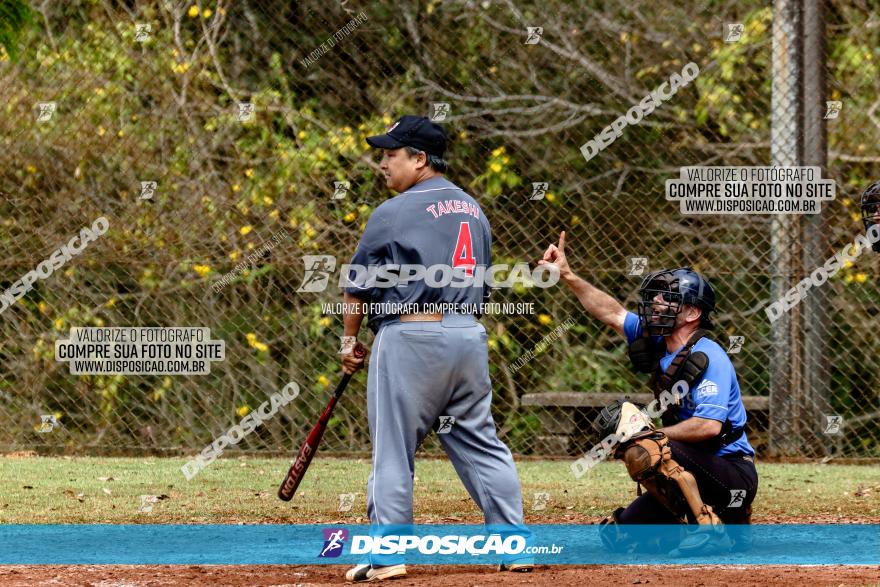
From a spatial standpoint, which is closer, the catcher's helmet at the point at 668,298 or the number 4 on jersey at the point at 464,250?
the number 4 on jersey at the point at 464,250

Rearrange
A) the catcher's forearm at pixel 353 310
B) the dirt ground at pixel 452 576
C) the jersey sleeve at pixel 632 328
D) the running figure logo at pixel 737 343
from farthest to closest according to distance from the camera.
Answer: the running figure logo at pixel 737 343 → the jersey sleeve at pixel 632 328 → the catcher's forearm at pixel 353 310 → the dirt ground at pixel 452 576

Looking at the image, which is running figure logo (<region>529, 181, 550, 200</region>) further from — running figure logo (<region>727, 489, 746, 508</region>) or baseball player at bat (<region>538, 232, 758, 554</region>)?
running figure logo (<region>727, 489, 746, 508</region>)

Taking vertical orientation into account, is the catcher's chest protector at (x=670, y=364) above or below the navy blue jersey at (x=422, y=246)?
below

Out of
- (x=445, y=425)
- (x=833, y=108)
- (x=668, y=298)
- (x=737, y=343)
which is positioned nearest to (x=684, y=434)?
(x=668, y=298)

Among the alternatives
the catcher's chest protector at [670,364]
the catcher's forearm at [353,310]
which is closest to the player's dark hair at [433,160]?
the catcher's forearm at [353,310]

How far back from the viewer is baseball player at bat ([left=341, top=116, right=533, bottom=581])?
489 centimetres

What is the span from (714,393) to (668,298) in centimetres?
48

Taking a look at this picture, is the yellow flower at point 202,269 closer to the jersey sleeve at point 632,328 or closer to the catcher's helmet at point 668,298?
the jersey sleeve at point 632,328

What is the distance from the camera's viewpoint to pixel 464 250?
497 centimetres

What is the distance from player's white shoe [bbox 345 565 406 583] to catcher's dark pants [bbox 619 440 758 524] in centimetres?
122

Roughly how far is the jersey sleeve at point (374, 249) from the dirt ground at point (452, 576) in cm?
115

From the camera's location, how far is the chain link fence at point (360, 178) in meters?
9.32

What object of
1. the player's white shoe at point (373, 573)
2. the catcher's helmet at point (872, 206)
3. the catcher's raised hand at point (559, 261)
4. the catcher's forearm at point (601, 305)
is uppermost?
the catcher's helmet at point (872, 206)

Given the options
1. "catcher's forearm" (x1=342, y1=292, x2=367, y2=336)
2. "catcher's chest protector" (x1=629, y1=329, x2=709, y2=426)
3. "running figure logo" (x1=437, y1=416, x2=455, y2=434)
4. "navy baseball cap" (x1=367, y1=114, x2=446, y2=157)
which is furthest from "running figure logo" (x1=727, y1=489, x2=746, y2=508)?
"navy baseball cap" (x1=367, y1=114, x2=446, y2=157)
